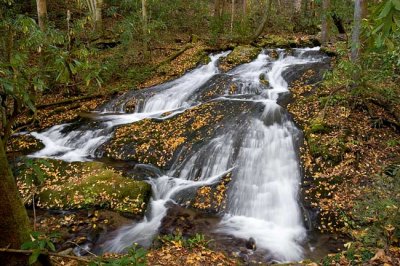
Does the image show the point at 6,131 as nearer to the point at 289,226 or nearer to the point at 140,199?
the point at 140,199

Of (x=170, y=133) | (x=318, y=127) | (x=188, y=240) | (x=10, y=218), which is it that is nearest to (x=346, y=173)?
(x=318, y=127)

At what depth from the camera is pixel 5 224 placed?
2.05 meters

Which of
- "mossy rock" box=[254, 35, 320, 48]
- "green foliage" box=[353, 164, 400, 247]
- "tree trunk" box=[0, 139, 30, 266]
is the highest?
"mossy rock" box=[254, 35, 320, 48]

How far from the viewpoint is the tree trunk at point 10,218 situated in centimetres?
203

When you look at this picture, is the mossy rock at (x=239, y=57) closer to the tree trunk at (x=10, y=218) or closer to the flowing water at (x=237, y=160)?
the flowing water at (x=237, y=160)

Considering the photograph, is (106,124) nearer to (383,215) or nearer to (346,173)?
(346,173)

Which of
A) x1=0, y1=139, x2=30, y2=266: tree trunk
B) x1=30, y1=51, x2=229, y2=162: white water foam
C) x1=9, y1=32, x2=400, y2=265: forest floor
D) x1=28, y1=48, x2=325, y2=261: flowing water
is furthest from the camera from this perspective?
x1=30, y1=51, x2=229, y2=162: white water foam

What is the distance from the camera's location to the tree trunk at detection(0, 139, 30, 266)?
6.66 feet

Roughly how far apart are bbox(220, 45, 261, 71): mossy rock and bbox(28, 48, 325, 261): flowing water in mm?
2047

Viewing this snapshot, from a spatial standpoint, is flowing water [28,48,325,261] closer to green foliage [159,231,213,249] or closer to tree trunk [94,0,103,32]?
green foliage [159,231,213,249]

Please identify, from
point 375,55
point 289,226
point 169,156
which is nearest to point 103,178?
point 169,156

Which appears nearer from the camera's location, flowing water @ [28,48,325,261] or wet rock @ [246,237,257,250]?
wet rock @ [246,237,257,250]

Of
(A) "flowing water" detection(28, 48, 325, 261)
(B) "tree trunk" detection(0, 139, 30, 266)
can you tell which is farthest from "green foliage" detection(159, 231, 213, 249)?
(B) "tree trunk" detection(0, 139, 30, 266)

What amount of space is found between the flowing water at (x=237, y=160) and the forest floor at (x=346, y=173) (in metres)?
0.54
